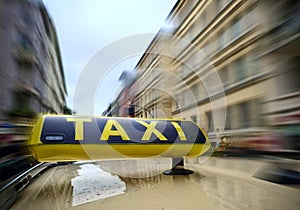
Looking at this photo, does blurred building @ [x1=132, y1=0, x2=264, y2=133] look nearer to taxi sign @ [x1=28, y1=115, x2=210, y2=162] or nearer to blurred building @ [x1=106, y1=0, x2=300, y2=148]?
blurred building @ [x1=106, y1=0, x2=300, y2=148]

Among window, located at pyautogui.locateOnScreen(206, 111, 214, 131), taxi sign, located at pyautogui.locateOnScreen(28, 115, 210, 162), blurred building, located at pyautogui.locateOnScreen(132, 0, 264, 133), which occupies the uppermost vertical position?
blurred building, located at pyautogui.locateOnScreen(132, 0, 264, 133)

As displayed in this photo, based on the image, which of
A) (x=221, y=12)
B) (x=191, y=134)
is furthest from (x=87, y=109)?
(x=221, y=12)

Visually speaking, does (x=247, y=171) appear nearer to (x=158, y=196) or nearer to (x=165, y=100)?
(x=158, y=196)

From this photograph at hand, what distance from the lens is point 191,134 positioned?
12.8 ft

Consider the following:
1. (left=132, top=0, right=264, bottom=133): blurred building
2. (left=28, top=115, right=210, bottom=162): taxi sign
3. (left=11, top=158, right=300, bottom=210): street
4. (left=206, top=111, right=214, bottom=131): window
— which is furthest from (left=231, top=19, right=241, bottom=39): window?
(left=11, top=158, right=300, bottom=210): street

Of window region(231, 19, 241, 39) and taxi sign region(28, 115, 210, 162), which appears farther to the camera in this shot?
window region(231, 19, 241, 39)

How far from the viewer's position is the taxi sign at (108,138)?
3055 millimetres

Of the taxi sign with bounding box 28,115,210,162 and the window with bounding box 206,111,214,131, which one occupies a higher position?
the window with bounding box 206,111,214,131

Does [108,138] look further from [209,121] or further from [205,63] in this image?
[205,63]

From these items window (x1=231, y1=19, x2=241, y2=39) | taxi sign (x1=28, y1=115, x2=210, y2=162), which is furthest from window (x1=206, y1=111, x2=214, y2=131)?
taxi sign (x1=28, y1=115, x2=210, y2=162)

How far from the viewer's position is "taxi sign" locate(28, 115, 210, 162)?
10.0 ft

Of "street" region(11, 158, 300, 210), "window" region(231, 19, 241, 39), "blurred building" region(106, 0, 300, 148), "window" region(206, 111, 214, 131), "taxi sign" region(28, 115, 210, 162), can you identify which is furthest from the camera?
"window" region(206, 111, 214, 131)

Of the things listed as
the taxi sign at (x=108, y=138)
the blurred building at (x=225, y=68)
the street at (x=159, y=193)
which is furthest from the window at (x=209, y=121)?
the taxi sign at (x=108, y=138)

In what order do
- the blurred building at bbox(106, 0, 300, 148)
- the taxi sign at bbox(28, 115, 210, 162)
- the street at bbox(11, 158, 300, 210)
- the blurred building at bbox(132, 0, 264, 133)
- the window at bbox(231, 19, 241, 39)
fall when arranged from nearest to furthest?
the blurred building at bbox(106, 0, 300, 148) < the street at bbox(11, 158, 300, 210) < the taxi sign at bbox(28, 115, 210, 162) < the blurred building at bbox(132, 0, 264, 133) < the window at bbox(231, 19, 241, 39)
